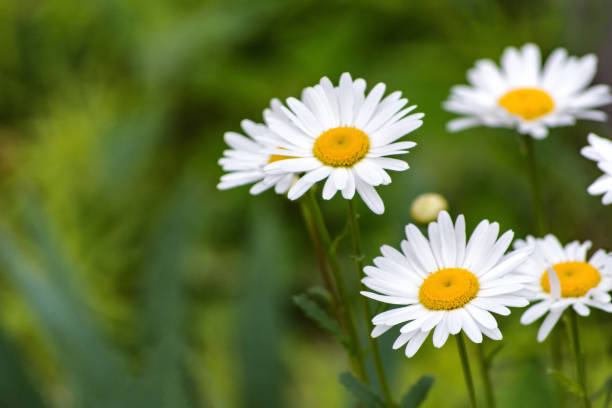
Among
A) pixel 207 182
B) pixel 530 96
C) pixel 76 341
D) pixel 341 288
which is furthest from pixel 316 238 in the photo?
pixel 207 182

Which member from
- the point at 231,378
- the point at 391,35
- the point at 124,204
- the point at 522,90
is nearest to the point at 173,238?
the point at 231,378

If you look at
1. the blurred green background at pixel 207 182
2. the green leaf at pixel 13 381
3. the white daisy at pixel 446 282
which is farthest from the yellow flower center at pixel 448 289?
the green leaf at pixel 13 381

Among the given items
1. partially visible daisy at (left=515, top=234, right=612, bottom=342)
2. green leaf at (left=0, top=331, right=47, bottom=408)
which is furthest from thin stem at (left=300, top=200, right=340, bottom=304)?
green leaf at (left=0, top=331, right=47, bottom=408)

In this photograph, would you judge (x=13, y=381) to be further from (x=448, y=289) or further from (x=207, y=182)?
(x=448, y=289)

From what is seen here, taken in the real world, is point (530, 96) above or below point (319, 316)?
above

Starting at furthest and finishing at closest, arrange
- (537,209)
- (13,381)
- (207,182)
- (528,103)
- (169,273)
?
(207,182) → (169,273) → (13,381) → (528,103) → (537,209)

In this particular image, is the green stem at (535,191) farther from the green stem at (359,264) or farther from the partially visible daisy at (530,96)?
the green stem at (359,264)
